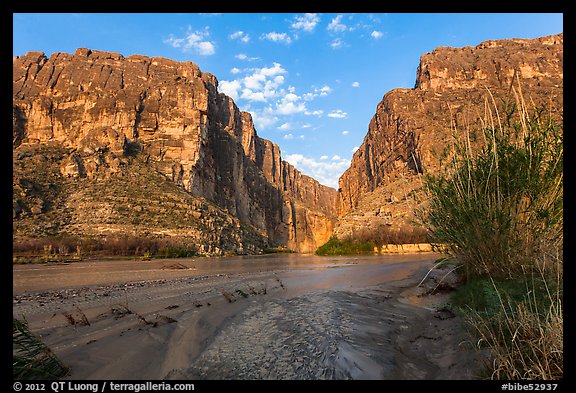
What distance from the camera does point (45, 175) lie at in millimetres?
50375

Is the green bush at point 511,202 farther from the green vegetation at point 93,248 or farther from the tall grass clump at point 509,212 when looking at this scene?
the green vegetation at point 93,248

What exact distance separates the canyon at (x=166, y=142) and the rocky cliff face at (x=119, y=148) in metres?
0.27

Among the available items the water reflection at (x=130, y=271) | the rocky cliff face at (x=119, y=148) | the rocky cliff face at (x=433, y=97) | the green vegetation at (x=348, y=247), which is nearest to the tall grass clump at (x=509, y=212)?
the water reflection at (x=130, y=271)

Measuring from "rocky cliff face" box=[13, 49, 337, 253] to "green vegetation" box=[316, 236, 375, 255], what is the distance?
20.9 meters

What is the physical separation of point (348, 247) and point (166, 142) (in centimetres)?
5229

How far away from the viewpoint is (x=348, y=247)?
41656 mm

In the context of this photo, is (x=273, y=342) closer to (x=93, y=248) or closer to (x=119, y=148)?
(x=93, y=248)

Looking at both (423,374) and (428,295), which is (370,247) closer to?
(428,295)

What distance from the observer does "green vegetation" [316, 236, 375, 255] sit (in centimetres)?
4109

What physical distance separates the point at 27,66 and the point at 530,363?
399 ft

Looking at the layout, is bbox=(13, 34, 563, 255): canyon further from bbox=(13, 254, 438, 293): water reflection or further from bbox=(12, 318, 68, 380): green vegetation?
bbox=(12, 318, 68, 380): green vegetation

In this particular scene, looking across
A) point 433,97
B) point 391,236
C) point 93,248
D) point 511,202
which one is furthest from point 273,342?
point 433,97

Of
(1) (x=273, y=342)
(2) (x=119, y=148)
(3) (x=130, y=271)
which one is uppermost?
(2) (x=119, y=148)

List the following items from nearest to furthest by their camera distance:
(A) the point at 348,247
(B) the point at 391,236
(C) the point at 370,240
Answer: (A) the point at 348,247 → (C) the point at 370,240 → (B) the point at 391,236
